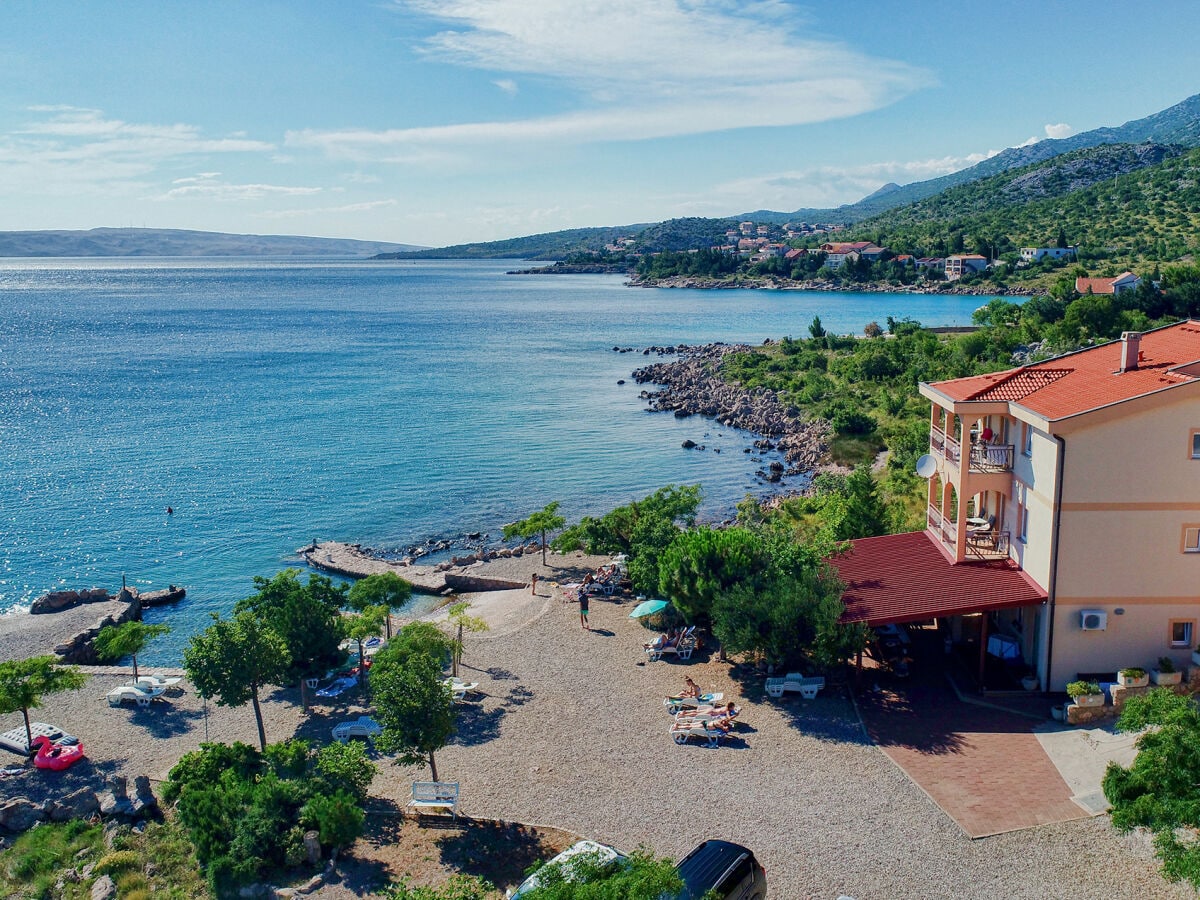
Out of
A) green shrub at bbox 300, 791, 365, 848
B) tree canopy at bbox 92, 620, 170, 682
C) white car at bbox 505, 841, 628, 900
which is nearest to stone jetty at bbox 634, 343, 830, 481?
tree canopy at bbox 92, 620, 170, 682

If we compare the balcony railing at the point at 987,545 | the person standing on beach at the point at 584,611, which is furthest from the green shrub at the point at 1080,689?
the person standing on beach at the point at 584,611

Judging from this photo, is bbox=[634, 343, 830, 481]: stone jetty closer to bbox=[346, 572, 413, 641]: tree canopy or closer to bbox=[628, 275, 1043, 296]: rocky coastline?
bbox=[346, 572, 413, 641]: tree canopy

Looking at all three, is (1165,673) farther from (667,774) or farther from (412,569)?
(412,569)

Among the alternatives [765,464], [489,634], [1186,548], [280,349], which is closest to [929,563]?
[1186,548]

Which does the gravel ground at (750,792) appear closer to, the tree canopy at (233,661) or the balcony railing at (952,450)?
the tree canopy at (233,661)

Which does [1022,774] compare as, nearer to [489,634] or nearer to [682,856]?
[682,856]

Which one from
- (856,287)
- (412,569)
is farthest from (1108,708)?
(856,287)
